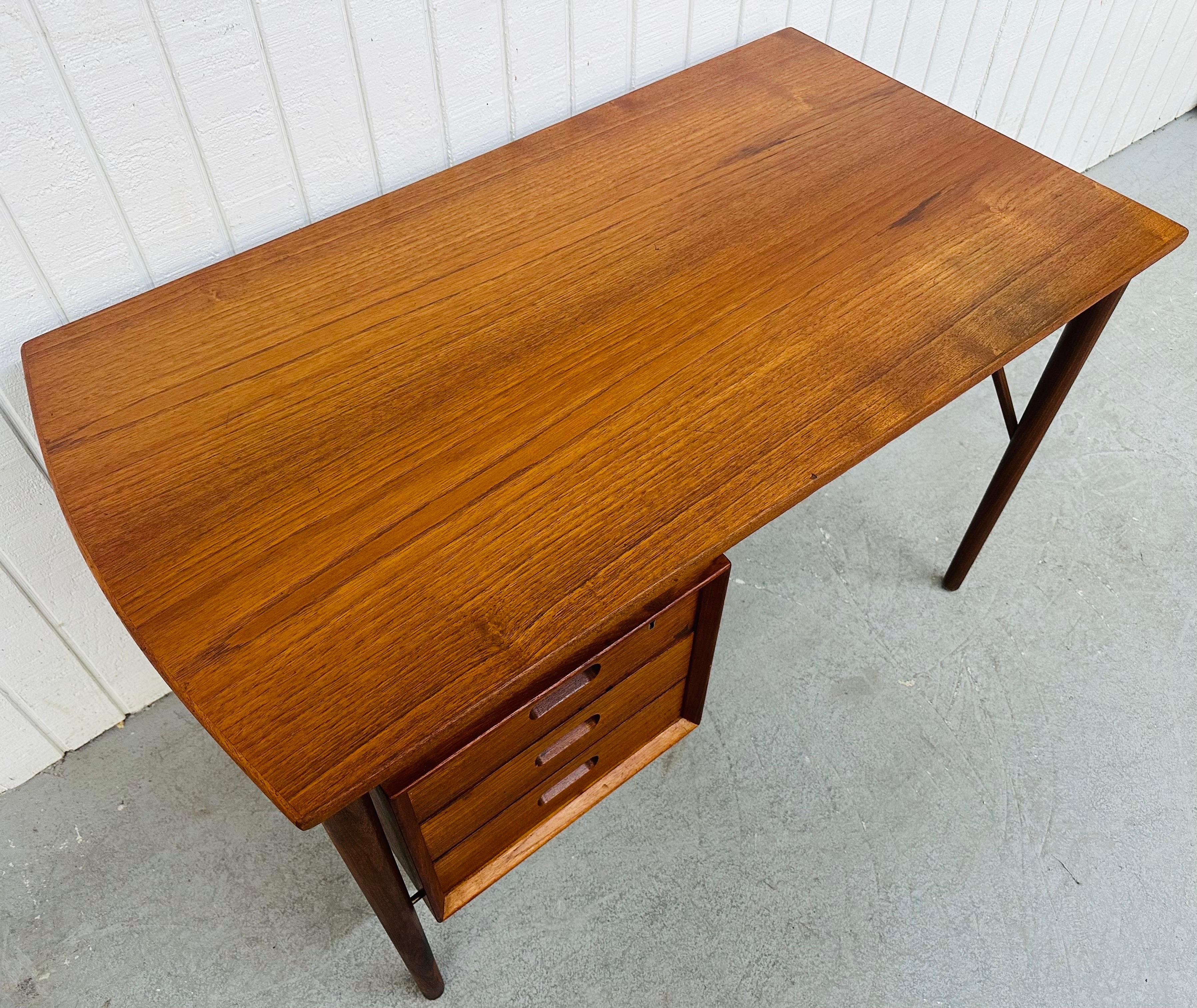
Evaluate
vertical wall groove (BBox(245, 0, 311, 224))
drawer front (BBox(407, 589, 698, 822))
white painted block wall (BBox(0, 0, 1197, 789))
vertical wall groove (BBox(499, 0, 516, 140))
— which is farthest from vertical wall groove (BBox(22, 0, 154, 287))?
drawer front (BBox(407, 589, 698, 822))

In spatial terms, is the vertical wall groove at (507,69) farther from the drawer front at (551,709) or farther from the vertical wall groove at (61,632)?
the vertical wall groove at (61,632)

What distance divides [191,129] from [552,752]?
77 centimetres

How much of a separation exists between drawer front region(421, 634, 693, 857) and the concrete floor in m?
0.28

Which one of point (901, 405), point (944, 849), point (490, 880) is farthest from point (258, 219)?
point (944, 849)

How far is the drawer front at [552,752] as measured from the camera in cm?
96

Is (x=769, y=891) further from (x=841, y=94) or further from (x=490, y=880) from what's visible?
(x=841, y=94)

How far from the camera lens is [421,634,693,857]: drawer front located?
38.0 inches

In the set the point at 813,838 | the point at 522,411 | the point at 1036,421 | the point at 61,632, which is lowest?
the point at 813,838

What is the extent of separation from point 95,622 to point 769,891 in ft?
3.33

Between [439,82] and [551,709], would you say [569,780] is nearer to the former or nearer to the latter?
[551,709]

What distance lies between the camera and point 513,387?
2.83ft

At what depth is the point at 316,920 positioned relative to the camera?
1229 millimetres

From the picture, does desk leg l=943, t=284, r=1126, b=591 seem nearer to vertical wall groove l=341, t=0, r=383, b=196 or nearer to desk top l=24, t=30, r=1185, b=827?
desk top l=24, t=30, r=1185, b=827

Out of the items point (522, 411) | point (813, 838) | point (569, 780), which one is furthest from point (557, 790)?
point (522, 411)
